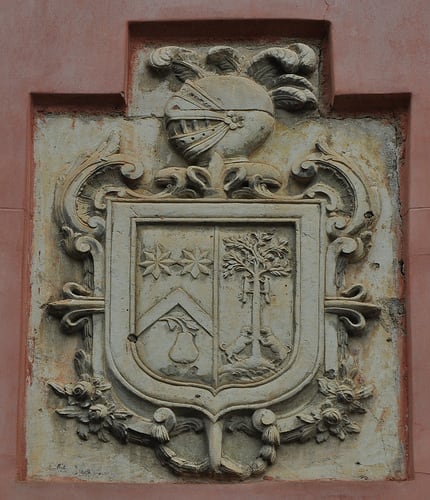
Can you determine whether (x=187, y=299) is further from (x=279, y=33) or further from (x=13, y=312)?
Result: (x=279, y=33)

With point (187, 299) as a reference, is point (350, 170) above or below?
above

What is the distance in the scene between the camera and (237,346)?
767cm

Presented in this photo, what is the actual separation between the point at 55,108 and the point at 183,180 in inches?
25.2

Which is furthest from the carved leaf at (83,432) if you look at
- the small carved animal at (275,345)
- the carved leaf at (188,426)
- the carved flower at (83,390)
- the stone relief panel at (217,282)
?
the small carved animal at (275,345)

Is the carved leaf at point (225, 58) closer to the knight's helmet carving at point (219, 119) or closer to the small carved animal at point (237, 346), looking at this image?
the knight's helmet carving at point (219, 119)

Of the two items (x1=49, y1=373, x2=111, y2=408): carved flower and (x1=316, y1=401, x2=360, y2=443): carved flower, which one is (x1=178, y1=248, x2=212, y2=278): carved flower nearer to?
(x1=49, y1=373, x2=111, y2=408): carved flower

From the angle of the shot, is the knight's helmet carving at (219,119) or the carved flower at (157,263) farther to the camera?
the knight's helmet carving at (219,119)

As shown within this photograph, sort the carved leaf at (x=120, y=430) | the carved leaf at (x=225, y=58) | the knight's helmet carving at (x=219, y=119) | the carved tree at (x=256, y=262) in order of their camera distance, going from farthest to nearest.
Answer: the carved leaf at (x=225, y=58), the knight's helmet carving at (x=219, y=119), the carved tree at (x=256, y=262), the carved leaf at (x=120, y=430)

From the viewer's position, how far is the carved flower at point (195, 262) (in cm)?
775

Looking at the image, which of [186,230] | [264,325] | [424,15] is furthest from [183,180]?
[424,15]

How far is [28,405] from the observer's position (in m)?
7.71

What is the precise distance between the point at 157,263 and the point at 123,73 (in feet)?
2.71

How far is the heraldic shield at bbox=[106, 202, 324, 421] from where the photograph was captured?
25.1 ft

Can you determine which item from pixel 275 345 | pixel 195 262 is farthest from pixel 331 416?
pixel 195 262
